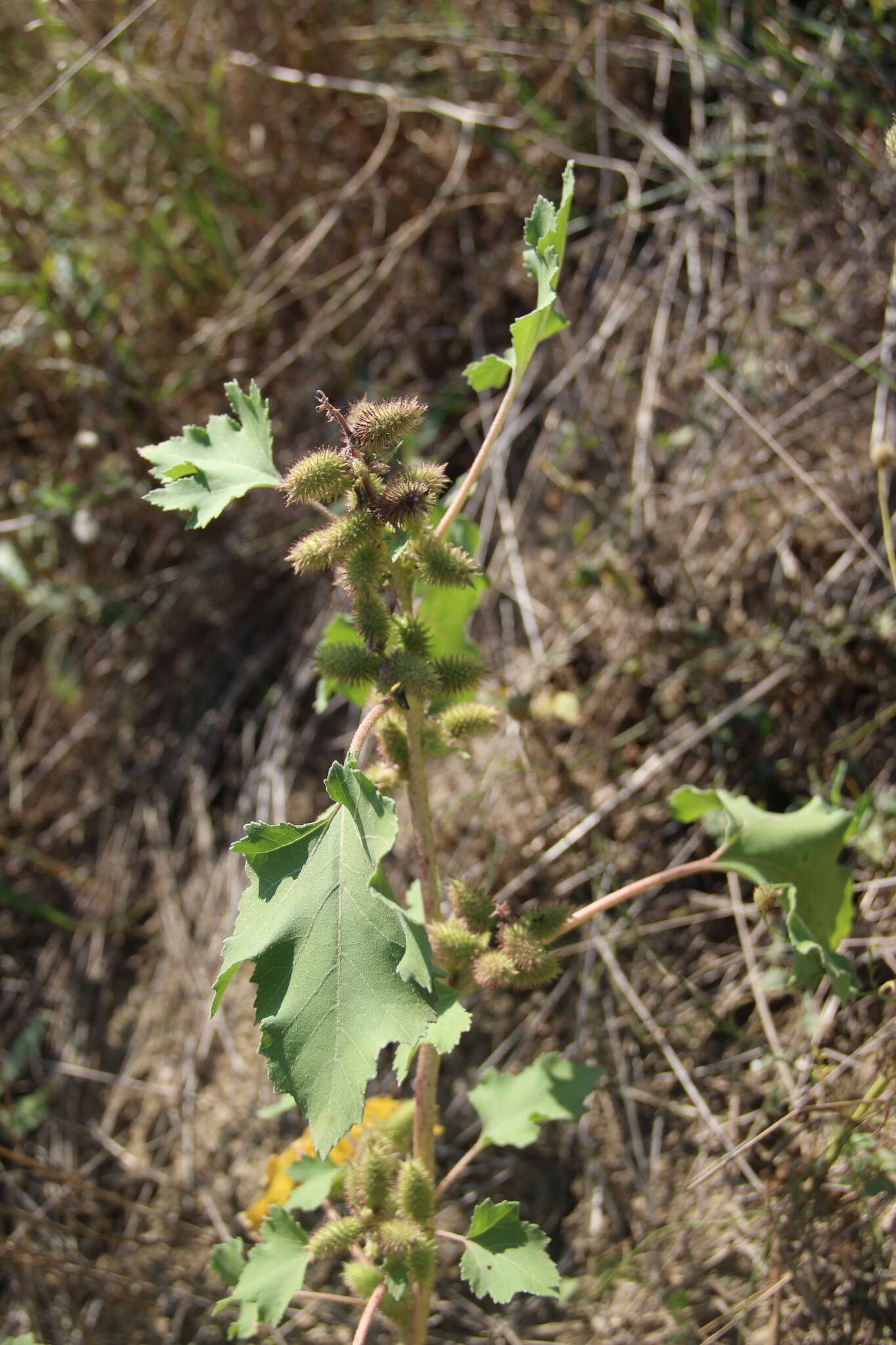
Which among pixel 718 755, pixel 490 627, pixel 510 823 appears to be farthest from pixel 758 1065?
pixel 490 627

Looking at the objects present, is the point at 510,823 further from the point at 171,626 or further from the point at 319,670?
the point at 171,626

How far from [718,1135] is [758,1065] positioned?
200mm

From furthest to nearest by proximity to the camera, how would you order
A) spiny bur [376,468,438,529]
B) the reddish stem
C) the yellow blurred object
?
the yellow blurred object → the reddish stem → spiny bur [376,468,438,529]

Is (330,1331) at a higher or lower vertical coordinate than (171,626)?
lower

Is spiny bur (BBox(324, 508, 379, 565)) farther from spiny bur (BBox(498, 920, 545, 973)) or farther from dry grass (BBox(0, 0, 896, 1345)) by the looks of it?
dry grass (BBox(0, 0, 896, 1345))

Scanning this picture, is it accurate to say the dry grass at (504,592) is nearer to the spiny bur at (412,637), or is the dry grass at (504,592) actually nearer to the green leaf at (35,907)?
the green leaf at (35,907)

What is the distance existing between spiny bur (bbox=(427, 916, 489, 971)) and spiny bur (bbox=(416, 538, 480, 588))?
1.80 ft

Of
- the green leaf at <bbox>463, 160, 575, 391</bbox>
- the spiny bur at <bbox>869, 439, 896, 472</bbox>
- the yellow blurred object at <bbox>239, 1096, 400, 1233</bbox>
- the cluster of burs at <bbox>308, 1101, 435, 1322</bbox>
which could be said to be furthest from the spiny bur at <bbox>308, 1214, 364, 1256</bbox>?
the spiny bur at <bbox>869, 439, 896, 472</bbox>

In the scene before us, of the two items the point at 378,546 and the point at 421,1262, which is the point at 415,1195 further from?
the point at 378,546

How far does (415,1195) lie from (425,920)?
0.42 metres

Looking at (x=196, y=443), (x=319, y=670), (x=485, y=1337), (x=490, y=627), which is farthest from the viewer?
(x=490, y=627)

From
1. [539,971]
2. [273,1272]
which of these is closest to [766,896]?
[539,971]

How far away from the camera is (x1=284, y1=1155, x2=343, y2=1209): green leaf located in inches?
62.5

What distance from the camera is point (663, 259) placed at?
3.19 metres
